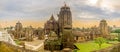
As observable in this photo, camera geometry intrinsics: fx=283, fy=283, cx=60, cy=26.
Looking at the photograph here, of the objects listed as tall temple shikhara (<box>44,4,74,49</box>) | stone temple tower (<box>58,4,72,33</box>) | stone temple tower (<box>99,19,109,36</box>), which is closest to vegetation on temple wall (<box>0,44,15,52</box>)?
tall temple shikhara (<box>44,4,74,49</box>)

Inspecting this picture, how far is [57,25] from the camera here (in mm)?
78188

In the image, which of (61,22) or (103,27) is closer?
(61,22)

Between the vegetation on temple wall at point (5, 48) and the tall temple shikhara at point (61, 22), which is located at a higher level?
the tall temple shikhara at point (61, 22)

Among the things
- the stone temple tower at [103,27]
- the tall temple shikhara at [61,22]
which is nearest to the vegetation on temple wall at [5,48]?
the tall temple shikhara at [61,22]

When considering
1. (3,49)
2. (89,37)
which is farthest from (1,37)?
(89,37)

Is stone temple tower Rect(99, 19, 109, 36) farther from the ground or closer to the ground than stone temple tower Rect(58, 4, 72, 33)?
closer to the ground

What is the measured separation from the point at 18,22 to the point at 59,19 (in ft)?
85.3

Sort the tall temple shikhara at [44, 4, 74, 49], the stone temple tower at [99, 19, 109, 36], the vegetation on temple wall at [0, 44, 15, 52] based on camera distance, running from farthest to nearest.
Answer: the stone temple tower at [99, 19, 109, 36], the tall temple shikhara at [44, 4, 74, 49], the vegetation on temple wall at [0, 44, 15, 52]

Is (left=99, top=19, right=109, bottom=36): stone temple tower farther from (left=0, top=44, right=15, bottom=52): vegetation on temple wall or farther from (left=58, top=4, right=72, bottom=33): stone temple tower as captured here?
(left=0, top=44, right=15, bottom=52): vegetation on temple wall

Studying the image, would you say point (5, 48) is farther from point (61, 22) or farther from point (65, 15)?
point (61, 22)

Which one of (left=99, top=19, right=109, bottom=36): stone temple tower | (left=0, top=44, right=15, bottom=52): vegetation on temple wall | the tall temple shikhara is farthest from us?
(left=99, top=19, right=109, bottom=36): stone temple tower

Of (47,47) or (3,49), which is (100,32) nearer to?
(47,47)

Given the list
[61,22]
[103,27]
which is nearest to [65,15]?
[61,22]

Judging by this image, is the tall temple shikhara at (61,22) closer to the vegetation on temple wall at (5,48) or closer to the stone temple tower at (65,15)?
the stone temple tower at (65,15)
